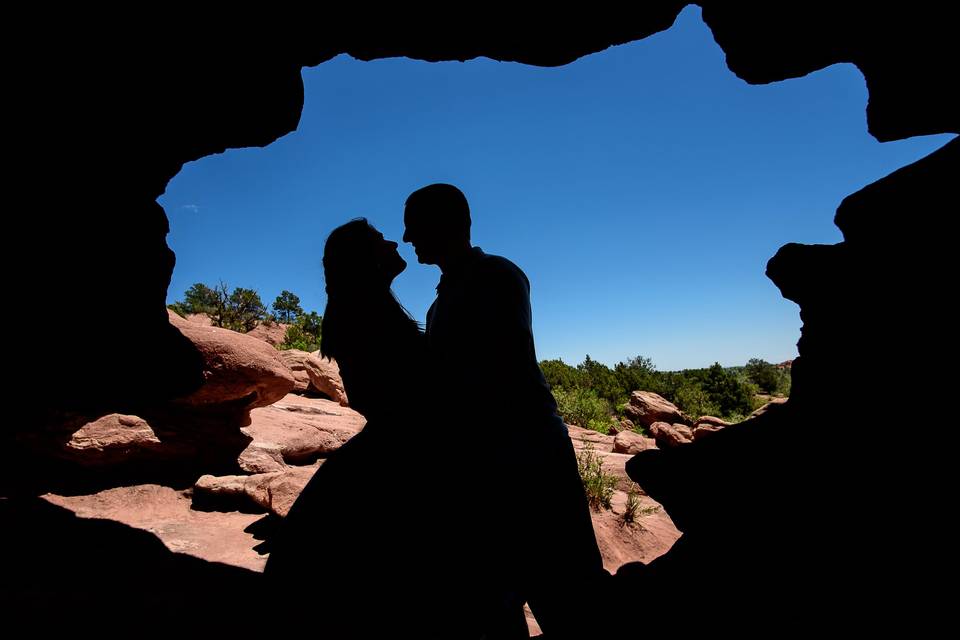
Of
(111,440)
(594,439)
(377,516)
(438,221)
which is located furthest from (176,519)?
(594,439)

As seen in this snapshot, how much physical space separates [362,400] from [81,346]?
2614mm

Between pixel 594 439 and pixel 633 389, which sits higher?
pixel 633 389

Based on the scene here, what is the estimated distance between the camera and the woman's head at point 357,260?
147 centimetres

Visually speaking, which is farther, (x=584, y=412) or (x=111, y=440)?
(x=584, y=412)

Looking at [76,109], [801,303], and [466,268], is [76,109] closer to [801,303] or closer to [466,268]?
[466,268]

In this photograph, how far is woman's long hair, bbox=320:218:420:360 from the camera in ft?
4.59

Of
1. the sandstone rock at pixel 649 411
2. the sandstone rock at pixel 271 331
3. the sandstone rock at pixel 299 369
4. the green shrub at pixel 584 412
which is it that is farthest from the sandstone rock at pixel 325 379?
the sandstone rock at pixel 271 331

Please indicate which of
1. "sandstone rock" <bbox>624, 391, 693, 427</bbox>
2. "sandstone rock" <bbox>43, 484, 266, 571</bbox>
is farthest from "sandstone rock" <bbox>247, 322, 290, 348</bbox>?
"sandstone rock" <bbox>43, 484, 266, 571</bbox>

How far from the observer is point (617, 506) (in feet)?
20.0

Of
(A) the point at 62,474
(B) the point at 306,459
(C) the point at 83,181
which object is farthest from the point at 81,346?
(B) the point at 306,459

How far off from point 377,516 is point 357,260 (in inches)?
36.1

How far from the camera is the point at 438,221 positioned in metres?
1.63

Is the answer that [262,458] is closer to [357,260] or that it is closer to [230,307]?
[357,260]

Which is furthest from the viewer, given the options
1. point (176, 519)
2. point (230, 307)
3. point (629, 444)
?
point (230, 307)
